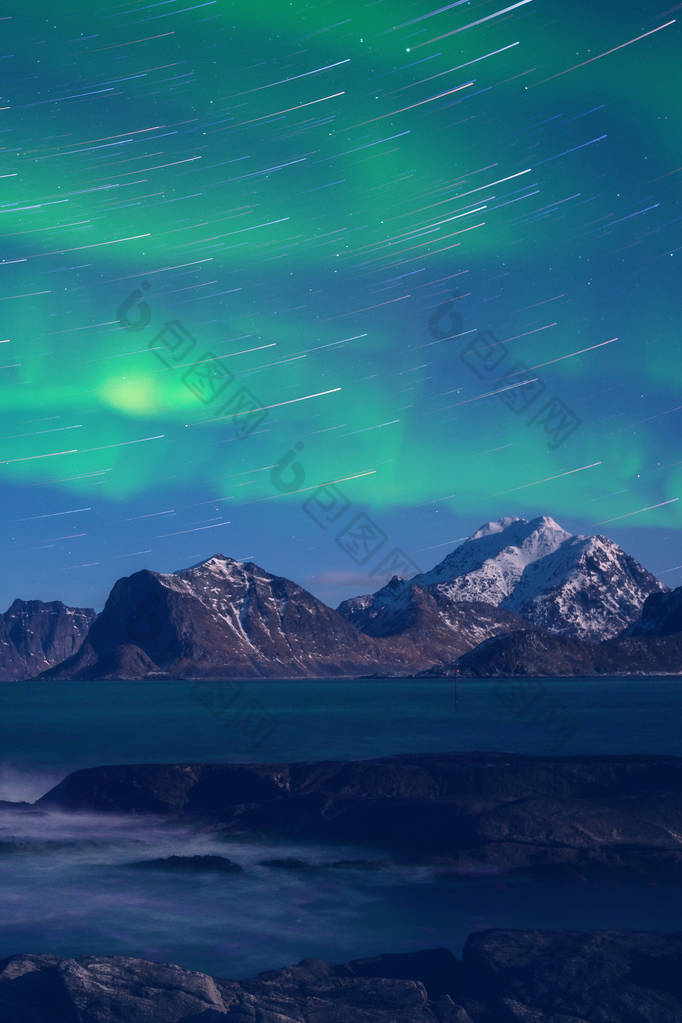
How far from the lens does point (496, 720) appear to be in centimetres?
14512

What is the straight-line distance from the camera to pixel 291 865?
1209 inches

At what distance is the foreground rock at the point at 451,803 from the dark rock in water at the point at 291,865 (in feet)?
9.84

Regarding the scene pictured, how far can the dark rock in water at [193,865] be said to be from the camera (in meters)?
30.0

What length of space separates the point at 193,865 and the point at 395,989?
46.5ft

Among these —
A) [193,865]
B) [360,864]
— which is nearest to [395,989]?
[360,864]

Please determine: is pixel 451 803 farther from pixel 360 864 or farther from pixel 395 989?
pixel 395 989

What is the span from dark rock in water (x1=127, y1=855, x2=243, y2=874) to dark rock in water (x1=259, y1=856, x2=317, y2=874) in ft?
3.92

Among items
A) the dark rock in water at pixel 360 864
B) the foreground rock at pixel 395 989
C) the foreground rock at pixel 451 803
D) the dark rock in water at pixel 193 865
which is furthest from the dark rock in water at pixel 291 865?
the foreground rock at pixel 395 989

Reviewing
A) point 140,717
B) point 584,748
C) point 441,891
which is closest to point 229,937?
point 441,891

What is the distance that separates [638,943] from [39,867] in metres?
21.8

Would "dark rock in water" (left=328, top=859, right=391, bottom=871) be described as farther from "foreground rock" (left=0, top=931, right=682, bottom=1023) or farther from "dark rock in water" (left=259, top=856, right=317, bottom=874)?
"foreground rock" (left=0, top=931, right=682, bottom=1023)

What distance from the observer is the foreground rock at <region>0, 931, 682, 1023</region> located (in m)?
16.4

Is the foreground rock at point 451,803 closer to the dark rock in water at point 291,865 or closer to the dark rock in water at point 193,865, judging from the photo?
the dark rock in water at point 291,865

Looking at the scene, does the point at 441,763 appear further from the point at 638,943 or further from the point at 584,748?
the point at 584,748
